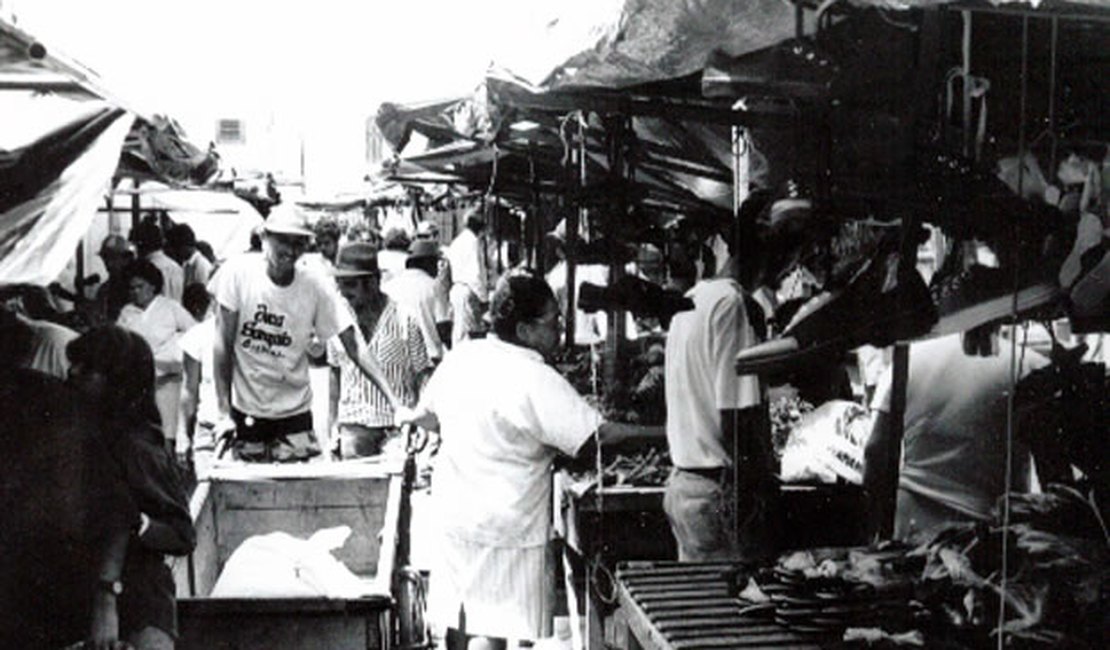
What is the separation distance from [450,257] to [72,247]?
10628 millimetres

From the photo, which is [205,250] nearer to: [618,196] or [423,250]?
[423,250]

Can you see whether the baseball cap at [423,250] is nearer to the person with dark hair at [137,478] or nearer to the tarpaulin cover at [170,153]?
the tarpaulin cover at [170,153]

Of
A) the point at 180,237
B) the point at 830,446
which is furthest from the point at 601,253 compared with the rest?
the point at 180,237

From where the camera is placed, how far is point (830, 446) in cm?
666

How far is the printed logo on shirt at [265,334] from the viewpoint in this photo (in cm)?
793

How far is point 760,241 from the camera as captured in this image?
18.6 feet

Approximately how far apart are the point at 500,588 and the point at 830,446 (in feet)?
6.96

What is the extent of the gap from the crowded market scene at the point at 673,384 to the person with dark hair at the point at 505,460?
0.05 ft

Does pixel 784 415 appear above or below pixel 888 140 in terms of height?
below

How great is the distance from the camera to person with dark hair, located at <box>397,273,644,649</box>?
18.0ft

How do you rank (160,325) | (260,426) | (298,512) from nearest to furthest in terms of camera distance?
1. (298,512)
2. (260,426)
3. (160,325)

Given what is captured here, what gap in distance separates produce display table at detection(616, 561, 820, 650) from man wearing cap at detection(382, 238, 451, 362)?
5.57 metres

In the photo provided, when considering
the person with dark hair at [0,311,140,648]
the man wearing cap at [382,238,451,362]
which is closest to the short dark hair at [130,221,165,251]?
the man wearing cap at [382,238,451,362]

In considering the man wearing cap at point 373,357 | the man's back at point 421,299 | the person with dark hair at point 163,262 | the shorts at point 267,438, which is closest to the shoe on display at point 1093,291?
the shorts at point 267,438
